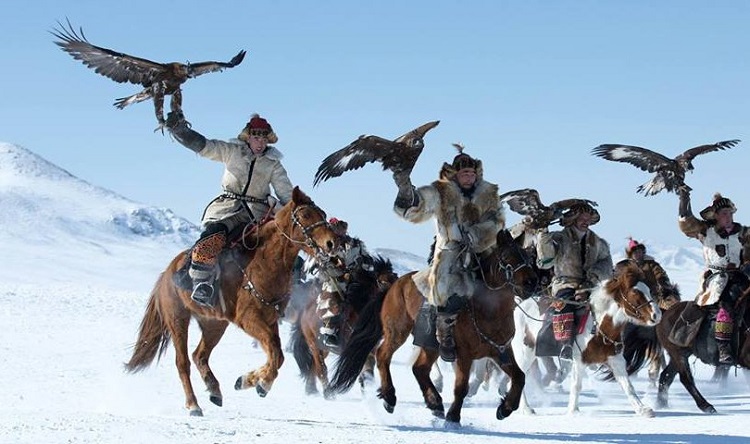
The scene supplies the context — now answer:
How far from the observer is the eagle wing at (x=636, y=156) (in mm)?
12016

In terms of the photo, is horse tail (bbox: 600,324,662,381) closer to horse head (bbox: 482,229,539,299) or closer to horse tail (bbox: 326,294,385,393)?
horse tail (bbox: 326,294,385,393)

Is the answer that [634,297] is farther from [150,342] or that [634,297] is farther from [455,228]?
[150,342]

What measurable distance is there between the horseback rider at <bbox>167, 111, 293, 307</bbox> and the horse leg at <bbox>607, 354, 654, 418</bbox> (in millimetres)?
4322

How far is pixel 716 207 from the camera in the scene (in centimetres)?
1271

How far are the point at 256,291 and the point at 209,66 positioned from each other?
230cm

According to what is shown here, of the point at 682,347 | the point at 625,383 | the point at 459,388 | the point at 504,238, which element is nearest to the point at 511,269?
the point at 504,238

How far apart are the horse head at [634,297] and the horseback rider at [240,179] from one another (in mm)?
3987

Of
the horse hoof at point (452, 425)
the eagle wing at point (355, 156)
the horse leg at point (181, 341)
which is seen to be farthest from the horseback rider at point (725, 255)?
the horse leg at point (181, 341)

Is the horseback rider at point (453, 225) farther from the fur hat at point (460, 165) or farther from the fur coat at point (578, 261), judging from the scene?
the fur coat at point (578, 261)

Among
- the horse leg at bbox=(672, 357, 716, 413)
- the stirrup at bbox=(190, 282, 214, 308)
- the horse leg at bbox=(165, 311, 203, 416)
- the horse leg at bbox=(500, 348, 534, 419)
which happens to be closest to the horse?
the horse leg at bbox=(672, 357, 716, 413)

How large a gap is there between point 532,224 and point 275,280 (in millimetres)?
3081

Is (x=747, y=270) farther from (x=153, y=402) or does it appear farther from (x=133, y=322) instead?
(x=133, y=322)

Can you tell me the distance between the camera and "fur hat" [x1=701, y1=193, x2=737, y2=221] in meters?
12.7

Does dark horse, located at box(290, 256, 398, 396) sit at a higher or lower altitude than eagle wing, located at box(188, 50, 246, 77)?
lower
